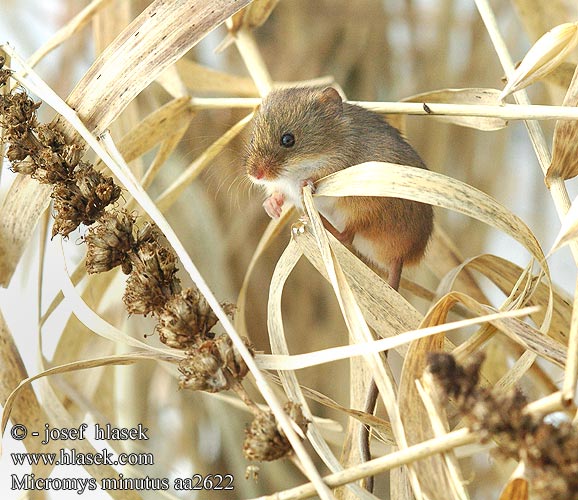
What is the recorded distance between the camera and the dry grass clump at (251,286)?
Result: 56cm

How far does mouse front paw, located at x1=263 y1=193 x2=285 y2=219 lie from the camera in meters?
1.13

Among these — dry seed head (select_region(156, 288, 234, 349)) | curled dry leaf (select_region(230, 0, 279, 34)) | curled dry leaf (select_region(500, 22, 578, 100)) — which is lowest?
dry seed head (select_region(156, 288, 234, 349))

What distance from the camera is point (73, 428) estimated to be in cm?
91

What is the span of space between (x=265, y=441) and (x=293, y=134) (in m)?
0.68

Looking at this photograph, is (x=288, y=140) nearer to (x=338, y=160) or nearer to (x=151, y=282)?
(x=338, y=160)

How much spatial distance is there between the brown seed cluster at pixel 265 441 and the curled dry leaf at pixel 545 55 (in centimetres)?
38

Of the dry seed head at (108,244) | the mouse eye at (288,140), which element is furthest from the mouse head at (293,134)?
the dry seed head at (108,244)

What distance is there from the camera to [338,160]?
3.78 ft

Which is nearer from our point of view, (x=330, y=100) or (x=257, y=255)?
(x=257, y=255)

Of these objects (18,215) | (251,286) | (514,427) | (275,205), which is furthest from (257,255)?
(251,286)

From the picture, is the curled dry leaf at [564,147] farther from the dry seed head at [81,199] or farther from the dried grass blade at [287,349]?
the dry seed head at [81,199]

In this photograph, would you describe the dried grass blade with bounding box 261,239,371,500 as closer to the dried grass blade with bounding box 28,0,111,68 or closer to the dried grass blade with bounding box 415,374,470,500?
the dried grass blade with bounding box 415,374,470,500

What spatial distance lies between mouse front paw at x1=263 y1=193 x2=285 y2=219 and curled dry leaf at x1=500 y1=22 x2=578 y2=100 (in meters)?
0.46

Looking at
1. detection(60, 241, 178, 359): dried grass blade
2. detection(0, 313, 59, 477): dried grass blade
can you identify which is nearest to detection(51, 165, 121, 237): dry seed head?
detection(60, 241, 178, 359): dried grass blade
